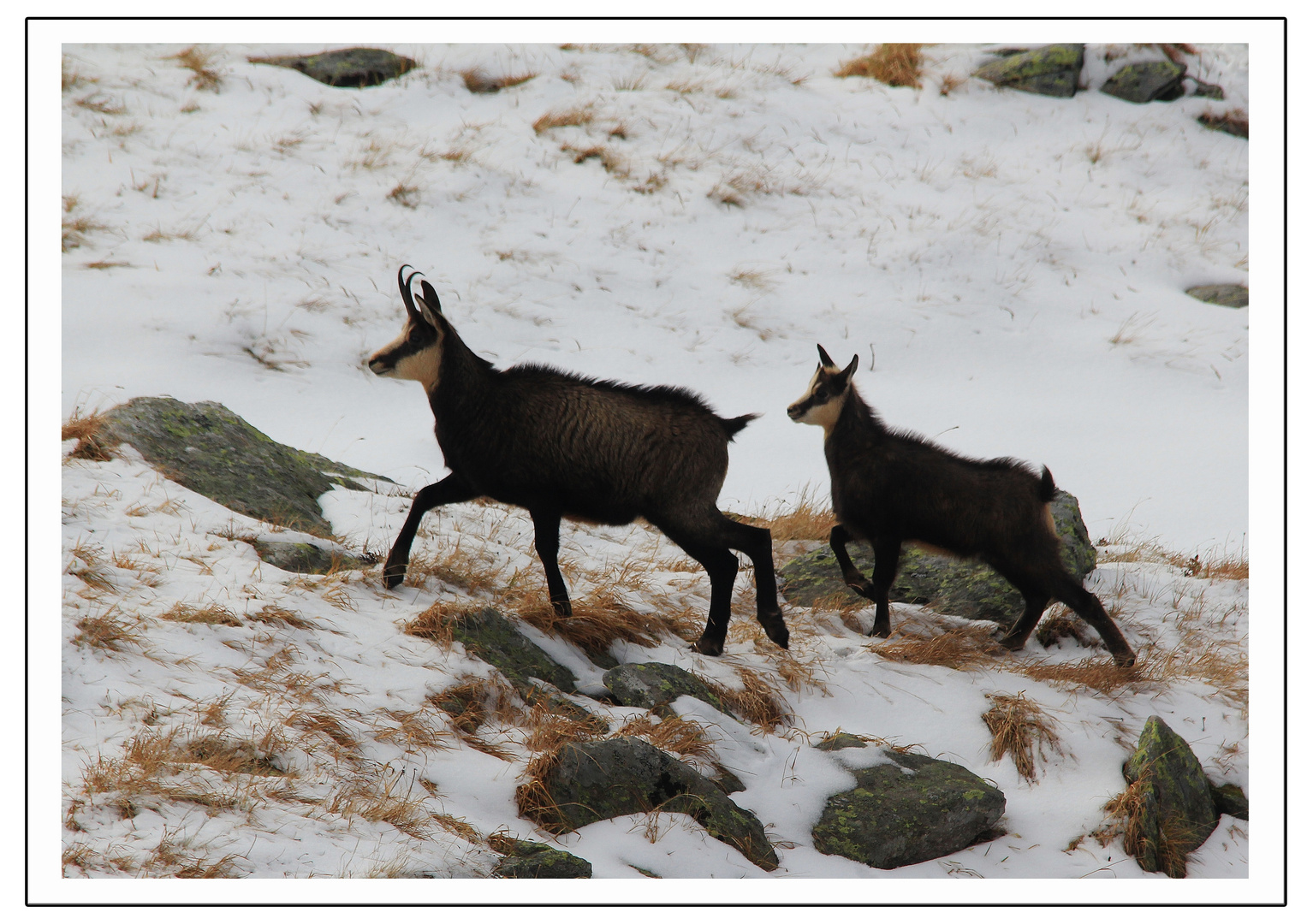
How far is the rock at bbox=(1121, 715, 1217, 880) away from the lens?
4926 mm

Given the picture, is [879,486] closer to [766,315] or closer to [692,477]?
[692,477]

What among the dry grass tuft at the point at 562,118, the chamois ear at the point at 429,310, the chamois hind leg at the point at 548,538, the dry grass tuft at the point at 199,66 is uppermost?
the dry grass tuft at the point at 199,66

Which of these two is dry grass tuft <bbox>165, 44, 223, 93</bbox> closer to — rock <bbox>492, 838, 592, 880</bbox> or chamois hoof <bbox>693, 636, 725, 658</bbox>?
chamois hoof <bbox>693, 636, 725, 658</bbox>

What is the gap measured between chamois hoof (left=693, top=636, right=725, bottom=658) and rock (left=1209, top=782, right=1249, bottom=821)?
9.36 feet

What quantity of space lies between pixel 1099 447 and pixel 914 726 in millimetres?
7297

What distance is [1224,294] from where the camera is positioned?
47.3 feet

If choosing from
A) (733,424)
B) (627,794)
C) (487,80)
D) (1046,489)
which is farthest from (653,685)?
(487,80)

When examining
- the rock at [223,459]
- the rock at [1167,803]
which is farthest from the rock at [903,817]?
the rock at [223,459]

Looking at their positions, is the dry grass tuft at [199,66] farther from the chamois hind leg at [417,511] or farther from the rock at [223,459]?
the chamois hind leg at [417,511]

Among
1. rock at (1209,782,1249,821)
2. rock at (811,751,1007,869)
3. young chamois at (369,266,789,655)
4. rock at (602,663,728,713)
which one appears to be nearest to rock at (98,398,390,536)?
young chamois at (369,266,789,655)

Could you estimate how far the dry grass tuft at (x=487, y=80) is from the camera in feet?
56.6

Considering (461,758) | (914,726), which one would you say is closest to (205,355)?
(461,758)

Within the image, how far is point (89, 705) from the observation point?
4336 millimetres

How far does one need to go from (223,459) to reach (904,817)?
532 cm
